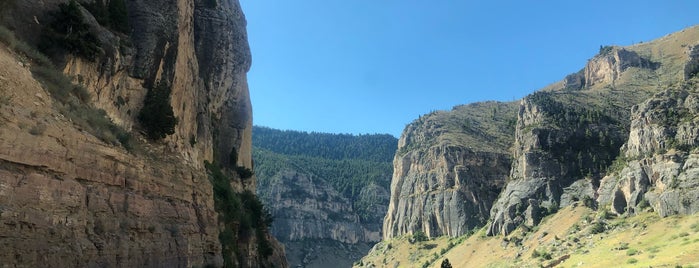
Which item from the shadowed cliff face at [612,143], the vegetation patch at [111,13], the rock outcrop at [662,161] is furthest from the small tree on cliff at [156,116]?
the shadowed cliff face at [612,143]

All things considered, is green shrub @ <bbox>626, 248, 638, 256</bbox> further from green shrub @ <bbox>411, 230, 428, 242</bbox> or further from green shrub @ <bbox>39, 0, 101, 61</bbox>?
green shrub @ <bbox>411, 230, 428, 242</bbox>

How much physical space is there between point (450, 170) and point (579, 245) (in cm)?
6061

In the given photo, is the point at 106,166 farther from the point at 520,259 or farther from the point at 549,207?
the point at 549,207

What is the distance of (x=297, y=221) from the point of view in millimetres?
178375

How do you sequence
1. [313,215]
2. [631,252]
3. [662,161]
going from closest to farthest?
[631,252] < [662,161] < [313,215]

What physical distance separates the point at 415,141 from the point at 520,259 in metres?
80.1

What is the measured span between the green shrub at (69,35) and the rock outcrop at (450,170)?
4494 inches

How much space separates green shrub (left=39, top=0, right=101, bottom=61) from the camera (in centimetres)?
1841

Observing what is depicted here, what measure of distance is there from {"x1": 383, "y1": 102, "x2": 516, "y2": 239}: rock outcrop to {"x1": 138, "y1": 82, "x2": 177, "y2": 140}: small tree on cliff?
109m

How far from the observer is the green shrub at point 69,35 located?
18406mm

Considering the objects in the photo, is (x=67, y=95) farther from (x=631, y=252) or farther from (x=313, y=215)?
(x=313, y=215)

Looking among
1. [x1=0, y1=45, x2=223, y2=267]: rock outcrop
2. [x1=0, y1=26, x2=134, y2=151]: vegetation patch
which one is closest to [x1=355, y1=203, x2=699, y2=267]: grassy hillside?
[x1=0, y1=45, x2=223, y2=267]: rock outcrop

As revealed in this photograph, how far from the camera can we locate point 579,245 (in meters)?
Answer: 73.8

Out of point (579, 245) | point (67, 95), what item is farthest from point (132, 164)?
point (579, 245)
